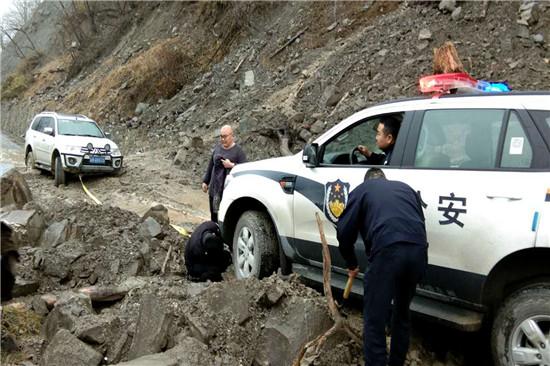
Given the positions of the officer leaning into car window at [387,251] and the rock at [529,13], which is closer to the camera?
the officer leaning into car window at [387,251]

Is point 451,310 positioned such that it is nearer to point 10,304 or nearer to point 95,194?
point 10,304

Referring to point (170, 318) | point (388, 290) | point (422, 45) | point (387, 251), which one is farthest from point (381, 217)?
point (422, 45)

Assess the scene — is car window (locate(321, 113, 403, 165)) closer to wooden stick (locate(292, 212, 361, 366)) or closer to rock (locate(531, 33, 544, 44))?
wooden stick (locate(292, 212, 361, 366))

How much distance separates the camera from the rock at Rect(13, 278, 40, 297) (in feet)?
20.5

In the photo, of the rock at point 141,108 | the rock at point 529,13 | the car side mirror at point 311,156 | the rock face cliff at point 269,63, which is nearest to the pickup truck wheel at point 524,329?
the car side mirror at point 311,156

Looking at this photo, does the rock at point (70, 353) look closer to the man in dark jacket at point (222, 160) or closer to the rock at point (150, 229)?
the rock at point (150, 229)

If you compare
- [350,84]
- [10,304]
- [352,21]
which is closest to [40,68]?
[352,21]

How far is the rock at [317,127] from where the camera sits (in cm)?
1384

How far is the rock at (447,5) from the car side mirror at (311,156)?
11.9 meters

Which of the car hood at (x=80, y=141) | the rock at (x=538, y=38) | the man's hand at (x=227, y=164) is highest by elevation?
the rock at (x=538, y=38)

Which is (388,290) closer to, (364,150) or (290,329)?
(290,329)

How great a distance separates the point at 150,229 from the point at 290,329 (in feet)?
12.9

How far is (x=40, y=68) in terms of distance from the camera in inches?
1836

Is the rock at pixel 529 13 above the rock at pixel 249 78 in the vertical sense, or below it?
above
